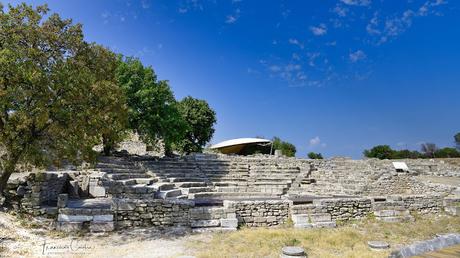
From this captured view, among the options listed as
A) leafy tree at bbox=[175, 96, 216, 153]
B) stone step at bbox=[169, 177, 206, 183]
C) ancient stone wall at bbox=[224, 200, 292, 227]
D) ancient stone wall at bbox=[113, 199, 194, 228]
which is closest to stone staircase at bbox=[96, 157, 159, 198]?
stone step at bbox=[169, 177, 206, 183]

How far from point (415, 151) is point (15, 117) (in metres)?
50.9

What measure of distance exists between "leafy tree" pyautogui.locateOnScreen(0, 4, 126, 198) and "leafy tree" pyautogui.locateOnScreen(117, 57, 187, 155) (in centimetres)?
852

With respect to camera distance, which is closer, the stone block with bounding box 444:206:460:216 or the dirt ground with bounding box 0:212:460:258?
the dirt ground with bounding box 0:212:460:258

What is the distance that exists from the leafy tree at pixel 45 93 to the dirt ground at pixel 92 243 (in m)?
2.04

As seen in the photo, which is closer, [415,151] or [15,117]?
[15,117]

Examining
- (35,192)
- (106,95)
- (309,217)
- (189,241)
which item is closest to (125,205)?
(189,241)

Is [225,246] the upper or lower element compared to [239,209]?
lower

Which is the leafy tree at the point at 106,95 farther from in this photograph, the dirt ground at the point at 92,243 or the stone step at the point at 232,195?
the stone step at the point at 232,195

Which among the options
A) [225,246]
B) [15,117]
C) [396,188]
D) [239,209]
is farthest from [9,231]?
[396,188]

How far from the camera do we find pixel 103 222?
9445 millimetres

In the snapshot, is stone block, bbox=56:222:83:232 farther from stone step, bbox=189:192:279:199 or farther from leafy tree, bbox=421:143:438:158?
leafy tree, bbox=421:143:438:158

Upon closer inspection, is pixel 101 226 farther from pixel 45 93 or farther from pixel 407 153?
pixel 407 153

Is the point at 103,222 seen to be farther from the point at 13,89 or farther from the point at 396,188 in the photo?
the point at 396,188

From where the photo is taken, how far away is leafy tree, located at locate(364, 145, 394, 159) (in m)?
44.3
